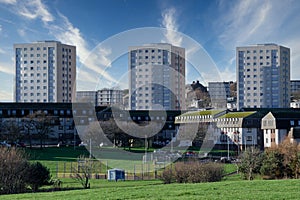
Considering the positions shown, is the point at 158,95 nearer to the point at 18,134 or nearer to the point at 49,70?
the point at 18,134

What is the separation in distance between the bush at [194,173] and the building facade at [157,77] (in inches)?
846

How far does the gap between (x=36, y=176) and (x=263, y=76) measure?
8074 cm

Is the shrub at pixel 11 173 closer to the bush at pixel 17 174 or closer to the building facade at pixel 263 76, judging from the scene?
the bush at pixel 17 174

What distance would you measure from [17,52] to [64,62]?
36.6ft

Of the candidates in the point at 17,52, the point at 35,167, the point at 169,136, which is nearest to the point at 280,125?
the point at 169,136

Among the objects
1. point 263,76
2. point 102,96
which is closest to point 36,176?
point 102,96

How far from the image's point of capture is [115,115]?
204 feet

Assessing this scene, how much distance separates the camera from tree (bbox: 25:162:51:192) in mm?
24781

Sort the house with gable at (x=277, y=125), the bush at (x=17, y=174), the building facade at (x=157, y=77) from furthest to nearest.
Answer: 1. the house with gable at (x=277, y=125)
2. the building facade at (x=157, y=77)
3. the bush at (x=17, y=174)

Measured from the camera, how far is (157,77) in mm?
61562

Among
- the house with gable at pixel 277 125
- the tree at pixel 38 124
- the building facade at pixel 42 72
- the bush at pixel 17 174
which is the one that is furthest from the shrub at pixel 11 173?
the building facade at pixel 42 72

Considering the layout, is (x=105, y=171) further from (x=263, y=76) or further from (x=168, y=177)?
(x=263, y=76)

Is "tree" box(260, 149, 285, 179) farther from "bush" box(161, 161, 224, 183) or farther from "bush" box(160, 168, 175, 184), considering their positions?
"bush" box(160, 168, 175, 184)

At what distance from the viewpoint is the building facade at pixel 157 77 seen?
1995 inches
